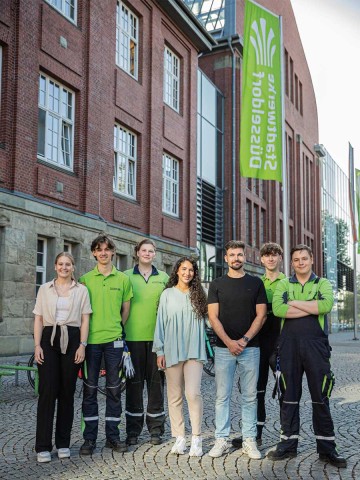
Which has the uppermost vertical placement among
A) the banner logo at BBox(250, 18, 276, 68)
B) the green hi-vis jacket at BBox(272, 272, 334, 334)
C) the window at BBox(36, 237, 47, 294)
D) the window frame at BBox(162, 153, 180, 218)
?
the banner logo at BBox(250, 18, 276, 68)

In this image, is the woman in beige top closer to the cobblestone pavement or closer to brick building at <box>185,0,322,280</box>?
the cobblestone pavement

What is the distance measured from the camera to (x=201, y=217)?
27750 mm

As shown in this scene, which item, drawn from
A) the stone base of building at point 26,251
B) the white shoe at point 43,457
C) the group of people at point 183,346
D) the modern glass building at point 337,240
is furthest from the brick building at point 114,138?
the modern glass building at point 337,240

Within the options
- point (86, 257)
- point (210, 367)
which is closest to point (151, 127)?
point (86, 257)

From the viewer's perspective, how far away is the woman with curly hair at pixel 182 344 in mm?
5773

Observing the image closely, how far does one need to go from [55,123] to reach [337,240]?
42404 mm

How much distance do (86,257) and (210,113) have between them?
14167 mm

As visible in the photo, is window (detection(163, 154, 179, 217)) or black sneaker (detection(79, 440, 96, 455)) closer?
black sneaker (detection(79, 440, 96, 455))

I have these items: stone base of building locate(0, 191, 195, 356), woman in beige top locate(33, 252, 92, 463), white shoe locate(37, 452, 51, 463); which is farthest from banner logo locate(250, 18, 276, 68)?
white shoe locate(37, 452, 51, 463)

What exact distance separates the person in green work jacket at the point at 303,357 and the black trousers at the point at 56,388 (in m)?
1.82

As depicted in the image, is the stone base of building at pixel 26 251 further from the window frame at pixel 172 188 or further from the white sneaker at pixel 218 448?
the white sneaker at pixel 218 448

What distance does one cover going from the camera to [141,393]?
6129 millimetres

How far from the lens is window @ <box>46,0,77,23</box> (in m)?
17.3

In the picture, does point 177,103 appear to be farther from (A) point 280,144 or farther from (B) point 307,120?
(B) point 307,120
